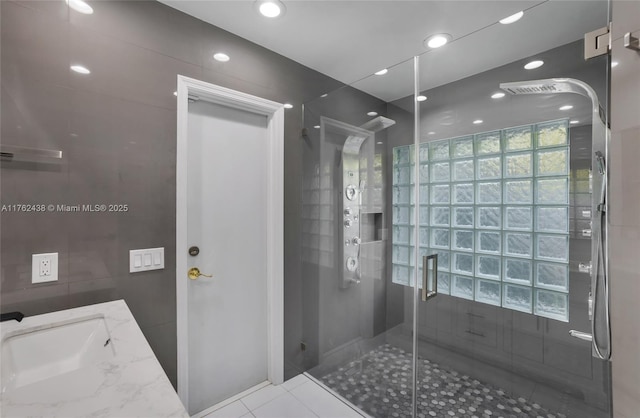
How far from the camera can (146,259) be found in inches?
63.3

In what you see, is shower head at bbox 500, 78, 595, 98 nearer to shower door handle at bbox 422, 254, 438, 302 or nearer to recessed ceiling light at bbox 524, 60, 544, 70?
recessed ceiling light at bbox 524, 60, 544, 70

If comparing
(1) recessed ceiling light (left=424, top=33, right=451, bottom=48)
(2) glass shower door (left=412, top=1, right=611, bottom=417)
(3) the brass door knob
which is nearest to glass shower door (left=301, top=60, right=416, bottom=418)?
(2) glass shower door (left=412, top=1, right=611, bottom=417)

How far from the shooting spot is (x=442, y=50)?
1.73m

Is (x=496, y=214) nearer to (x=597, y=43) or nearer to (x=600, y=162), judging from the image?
(x=600, y=162)

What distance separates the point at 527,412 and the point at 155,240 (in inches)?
96.0

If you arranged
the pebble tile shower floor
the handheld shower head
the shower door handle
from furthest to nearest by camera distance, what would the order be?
the shower door handle, the pebble tile shower floor, the handheld shower head

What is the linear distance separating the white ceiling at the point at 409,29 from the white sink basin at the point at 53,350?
1.84 metres

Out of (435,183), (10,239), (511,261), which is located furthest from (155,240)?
(511,261)

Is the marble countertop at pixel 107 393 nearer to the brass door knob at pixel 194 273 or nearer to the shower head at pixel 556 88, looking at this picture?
the brass door knob at pixel 194 273

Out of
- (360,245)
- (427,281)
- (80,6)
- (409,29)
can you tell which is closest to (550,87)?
(409,29)

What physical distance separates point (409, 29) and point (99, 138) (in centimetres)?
205

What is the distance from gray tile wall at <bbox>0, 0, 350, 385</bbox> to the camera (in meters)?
1.28

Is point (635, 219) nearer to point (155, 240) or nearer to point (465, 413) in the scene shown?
point (465, 413)

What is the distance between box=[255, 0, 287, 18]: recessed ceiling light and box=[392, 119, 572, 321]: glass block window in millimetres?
1158
